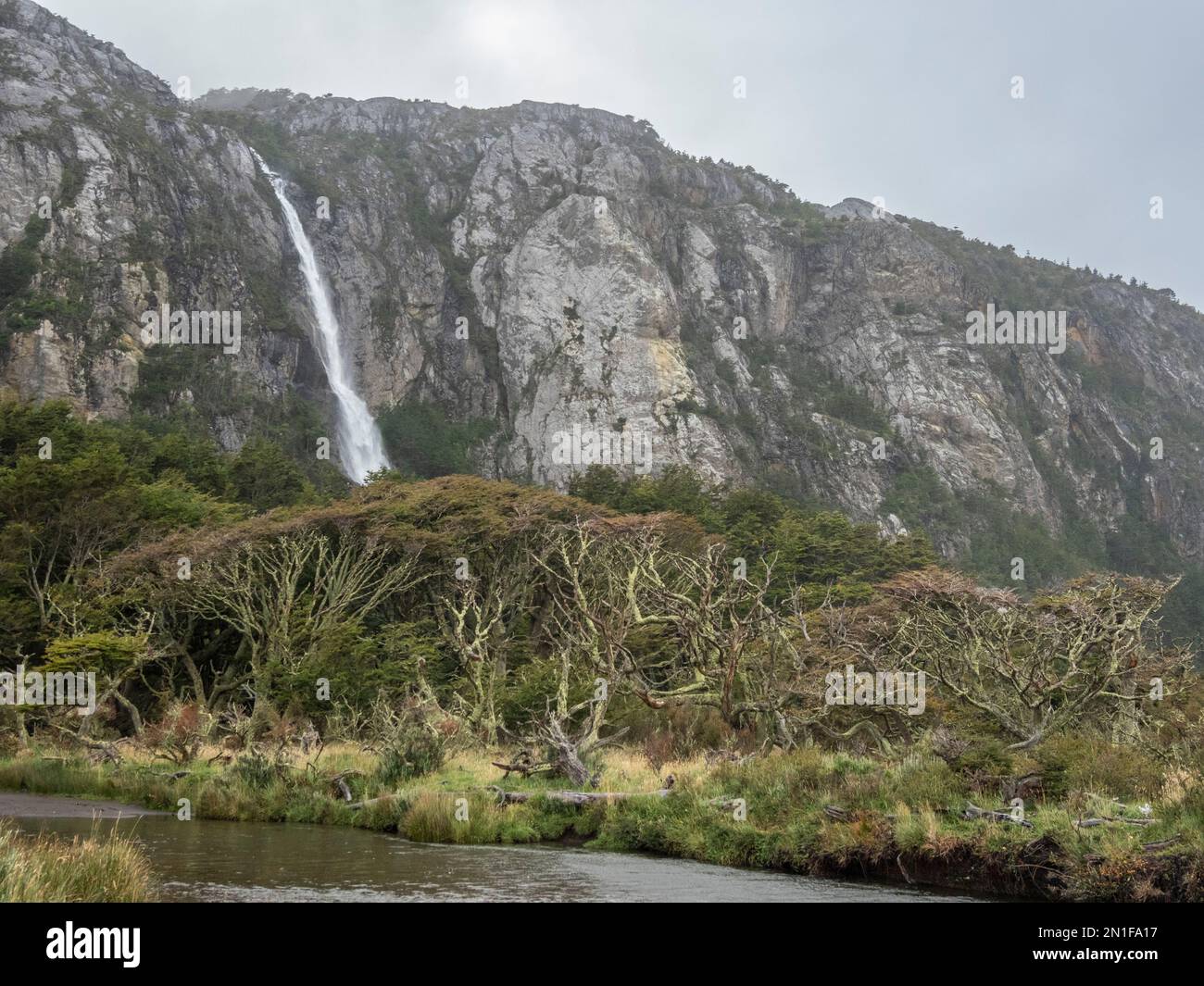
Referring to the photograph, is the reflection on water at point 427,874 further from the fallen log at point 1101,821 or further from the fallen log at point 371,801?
the fallen log at point 1101,821

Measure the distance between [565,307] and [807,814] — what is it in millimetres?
87407

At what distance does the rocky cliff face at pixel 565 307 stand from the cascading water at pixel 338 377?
5.73 feet

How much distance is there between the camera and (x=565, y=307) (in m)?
100

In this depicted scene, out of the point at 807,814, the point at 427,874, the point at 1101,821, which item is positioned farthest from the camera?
the point at 807,814

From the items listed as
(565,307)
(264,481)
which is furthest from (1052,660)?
(565,307)

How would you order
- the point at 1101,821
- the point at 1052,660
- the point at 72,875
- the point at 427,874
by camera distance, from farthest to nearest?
the point at 1052,660 < the point at 427,874 < the point at 1101,821 < the point at 72,875

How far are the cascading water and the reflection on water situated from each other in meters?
66.6

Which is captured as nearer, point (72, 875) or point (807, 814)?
point (72, 875)

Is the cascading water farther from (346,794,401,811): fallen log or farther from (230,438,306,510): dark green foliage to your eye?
(346,794,401,811): fallen log

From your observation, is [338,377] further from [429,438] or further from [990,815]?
[990,815]

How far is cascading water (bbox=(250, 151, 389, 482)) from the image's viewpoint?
87.1 metres

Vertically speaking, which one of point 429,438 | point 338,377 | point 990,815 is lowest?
point 990,815
